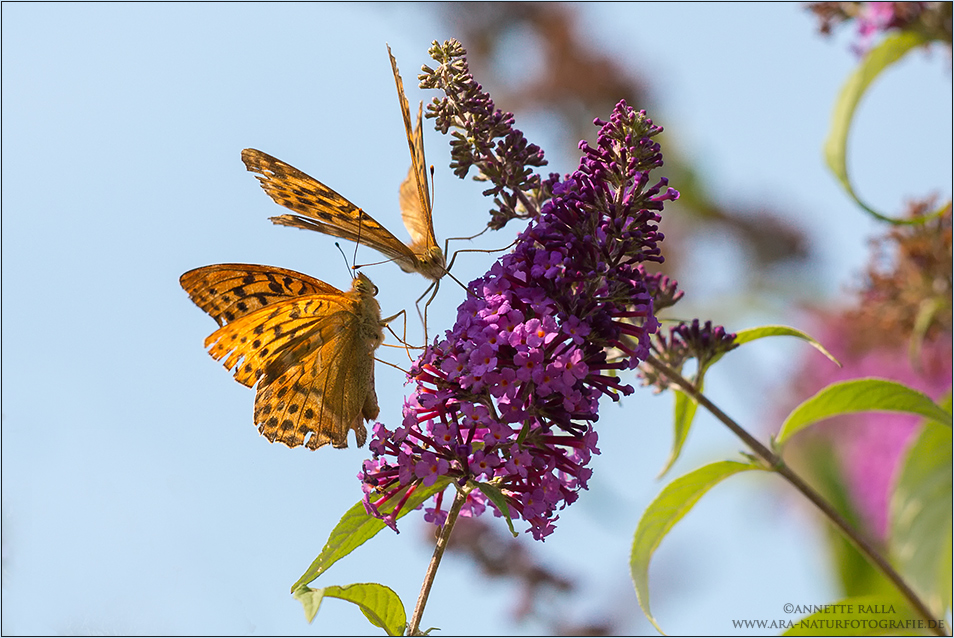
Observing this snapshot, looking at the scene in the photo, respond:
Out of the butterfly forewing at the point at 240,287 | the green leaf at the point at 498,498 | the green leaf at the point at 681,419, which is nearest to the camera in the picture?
the green leaf at the point at 498,498

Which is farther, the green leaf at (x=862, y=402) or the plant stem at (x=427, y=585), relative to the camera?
the green leaf at (x=862, y=402)

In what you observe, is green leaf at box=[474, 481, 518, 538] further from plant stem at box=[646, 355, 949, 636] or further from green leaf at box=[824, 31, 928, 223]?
green leaf at box=[824, 31, 928, 223]

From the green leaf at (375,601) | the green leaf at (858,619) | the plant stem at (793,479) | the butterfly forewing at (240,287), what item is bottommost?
the green leaf at (375,601)

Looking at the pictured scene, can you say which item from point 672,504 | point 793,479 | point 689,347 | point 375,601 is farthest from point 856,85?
point 375,601

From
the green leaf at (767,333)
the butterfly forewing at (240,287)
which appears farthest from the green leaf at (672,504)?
the butterfly forewing at (240,287)

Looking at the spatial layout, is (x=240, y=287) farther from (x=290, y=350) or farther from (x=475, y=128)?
(x=475, y=128)

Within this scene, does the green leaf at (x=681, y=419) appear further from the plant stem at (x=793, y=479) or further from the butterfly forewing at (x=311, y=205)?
the butterfly forewing at (x=311, y=205)
